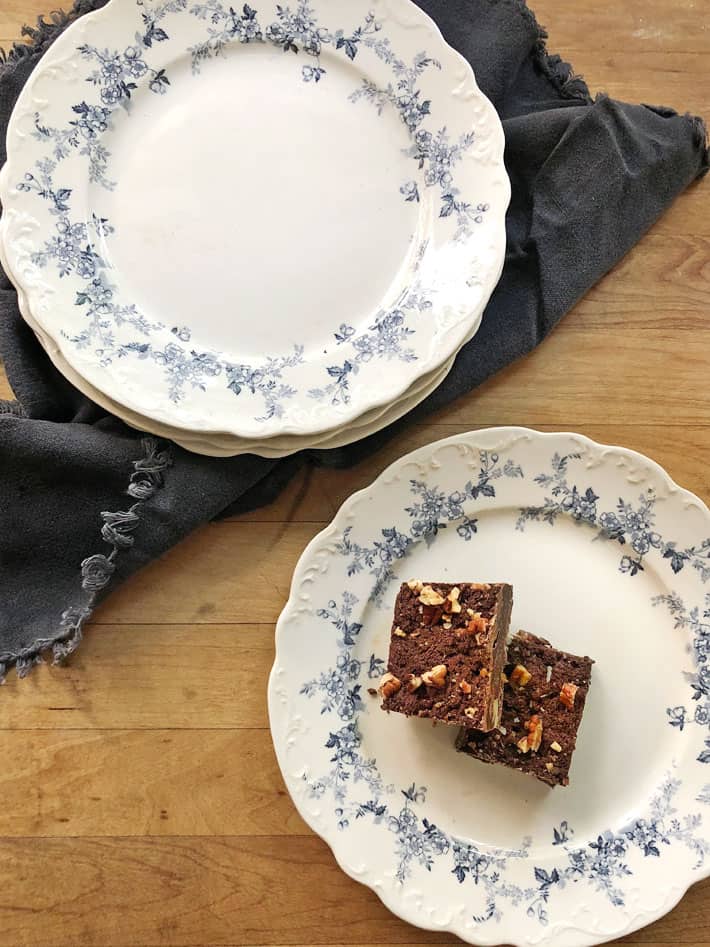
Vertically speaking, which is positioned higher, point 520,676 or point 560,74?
point 560,74

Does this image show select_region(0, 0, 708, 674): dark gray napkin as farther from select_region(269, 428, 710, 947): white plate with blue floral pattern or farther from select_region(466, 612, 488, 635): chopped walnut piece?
select_region(466, 612, 488, 635): chopped walnut piece

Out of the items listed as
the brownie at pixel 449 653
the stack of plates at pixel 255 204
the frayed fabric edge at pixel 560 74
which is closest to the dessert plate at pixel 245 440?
the stack of plates at pixel 255 204

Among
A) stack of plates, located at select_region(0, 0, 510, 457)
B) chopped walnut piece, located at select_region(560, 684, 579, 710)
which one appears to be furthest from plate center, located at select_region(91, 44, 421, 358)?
chopped walnut piece, located at select_region(560, 684, 579, 710)

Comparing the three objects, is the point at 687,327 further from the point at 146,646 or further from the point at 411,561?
the point at 146,646

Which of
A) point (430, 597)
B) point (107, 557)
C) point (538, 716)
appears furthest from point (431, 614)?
point (107, 557)

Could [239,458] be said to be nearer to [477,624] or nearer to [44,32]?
[477,624]

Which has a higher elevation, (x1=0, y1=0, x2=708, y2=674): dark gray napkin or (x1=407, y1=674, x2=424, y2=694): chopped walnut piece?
(x1=0, y1=0, x2=708, y2=674): dark gray napkin
